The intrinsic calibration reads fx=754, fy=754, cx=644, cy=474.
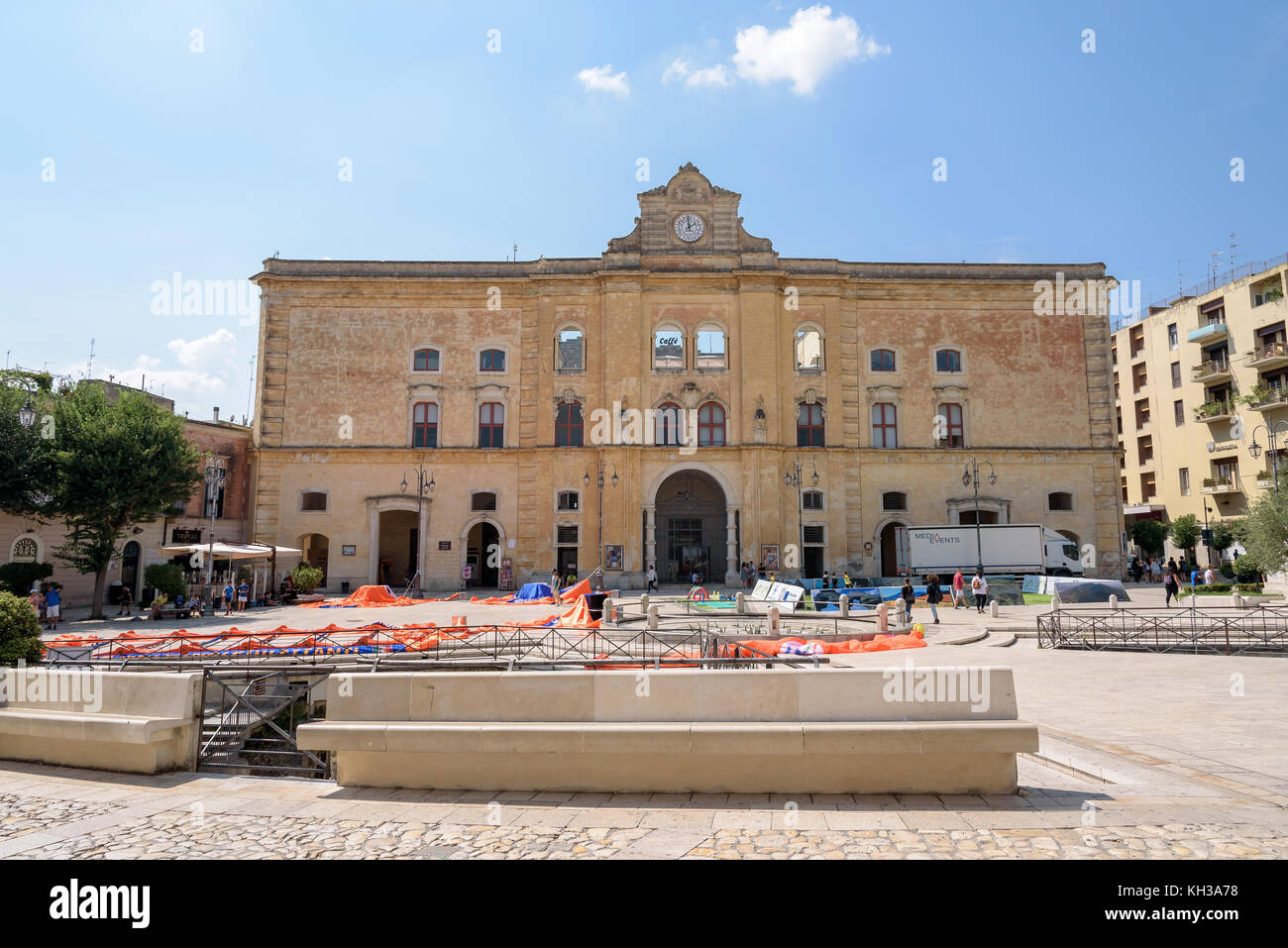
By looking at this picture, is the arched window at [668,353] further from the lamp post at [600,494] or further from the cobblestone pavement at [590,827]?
the cobblestone pavement at [590,827]

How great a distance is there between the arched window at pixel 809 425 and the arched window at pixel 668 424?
19.0ft

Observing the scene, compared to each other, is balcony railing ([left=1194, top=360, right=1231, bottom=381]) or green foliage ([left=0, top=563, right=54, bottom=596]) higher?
balcony railing ([left=1194, top=360, right=1231, bottom=381])

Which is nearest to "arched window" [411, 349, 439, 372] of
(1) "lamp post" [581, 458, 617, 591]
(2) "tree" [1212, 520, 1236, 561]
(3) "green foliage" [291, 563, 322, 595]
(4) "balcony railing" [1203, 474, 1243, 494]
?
(1) "lamp post" [581, 458, 617, 591]

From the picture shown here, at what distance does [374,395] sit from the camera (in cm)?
3700

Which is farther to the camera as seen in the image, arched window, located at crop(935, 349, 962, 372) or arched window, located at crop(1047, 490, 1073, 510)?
arched window, located at crop(935, 349, 962, 372)

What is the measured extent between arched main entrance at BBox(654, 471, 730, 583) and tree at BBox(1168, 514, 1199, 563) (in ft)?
89.2

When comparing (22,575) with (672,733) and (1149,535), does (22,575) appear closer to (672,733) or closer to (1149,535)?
(672,733)

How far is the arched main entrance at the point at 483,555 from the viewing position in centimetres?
3762

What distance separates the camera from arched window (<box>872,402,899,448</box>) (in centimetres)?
3731

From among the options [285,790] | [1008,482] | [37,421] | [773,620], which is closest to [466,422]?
[37,421]

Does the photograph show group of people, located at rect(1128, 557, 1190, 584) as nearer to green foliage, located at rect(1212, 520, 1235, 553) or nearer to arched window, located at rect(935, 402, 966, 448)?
green foliage, located at rect(1212, 520, 1235, 553)

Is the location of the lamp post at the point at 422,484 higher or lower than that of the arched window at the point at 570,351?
lower

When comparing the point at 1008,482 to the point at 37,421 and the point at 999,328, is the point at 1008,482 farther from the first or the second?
the point at 37,421

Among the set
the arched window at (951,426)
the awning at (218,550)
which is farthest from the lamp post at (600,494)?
the arched window at (951,426)
